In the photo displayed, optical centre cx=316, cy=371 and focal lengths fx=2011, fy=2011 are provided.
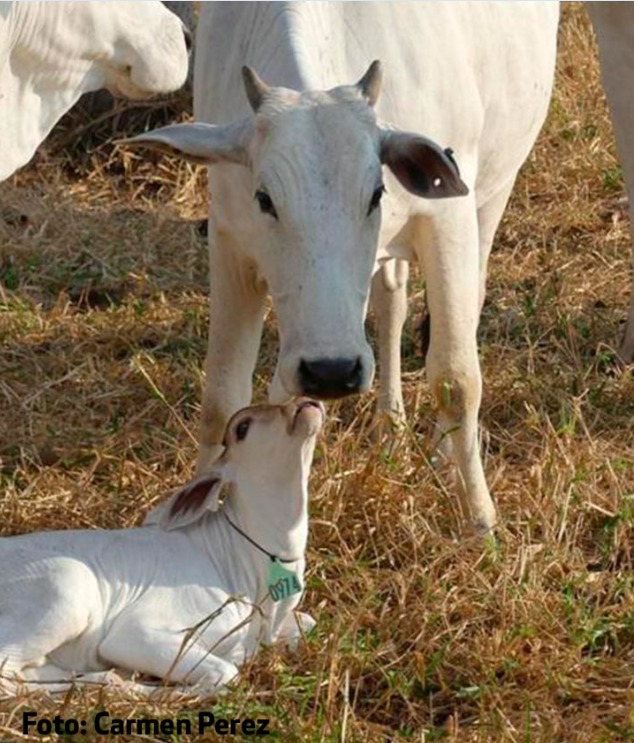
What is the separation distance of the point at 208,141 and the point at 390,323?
1661 millimetres

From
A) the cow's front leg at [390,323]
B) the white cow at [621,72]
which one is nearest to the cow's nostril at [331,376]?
the cow's front leg at [390,323]

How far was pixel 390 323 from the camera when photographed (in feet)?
18.9

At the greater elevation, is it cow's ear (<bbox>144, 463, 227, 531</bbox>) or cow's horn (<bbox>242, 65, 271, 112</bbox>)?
cow's horn (<bbox>242, 65, 271, 112</bbox>)

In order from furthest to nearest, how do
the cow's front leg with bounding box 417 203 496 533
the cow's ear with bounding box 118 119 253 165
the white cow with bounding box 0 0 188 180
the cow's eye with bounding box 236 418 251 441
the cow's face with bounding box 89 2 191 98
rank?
the cow's front leg with bounding box 417 203 496 533 → the cow's face with bounding box 89 2 191 98 → the white cow with bounding box 0 0 188 180 → the cow's eye with bounding box 236 418 251 441 → the cow's ear with bounding box 118 119 253 165

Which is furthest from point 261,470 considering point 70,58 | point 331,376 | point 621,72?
point 621,72

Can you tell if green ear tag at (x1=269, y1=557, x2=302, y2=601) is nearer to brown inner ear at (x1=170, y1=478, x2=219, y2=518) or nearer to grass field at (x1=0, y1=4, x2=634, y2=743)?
grass field at (x1=0, y1=4, x2=634, y2=743)

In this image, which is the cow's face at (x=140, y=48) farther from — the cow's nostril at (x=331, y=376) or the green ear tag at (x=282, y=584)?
the green ear tag at (x=282, y=584)

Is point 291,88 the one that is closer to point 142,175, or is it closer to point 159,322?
point 159,322

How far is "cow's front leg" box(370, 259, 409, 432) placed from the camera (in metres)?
5.64

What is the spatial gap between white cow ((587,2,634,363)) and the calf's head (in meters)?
2.01

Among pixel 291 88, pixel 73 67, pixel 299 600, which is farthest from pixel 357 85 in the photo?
pixel 299 600

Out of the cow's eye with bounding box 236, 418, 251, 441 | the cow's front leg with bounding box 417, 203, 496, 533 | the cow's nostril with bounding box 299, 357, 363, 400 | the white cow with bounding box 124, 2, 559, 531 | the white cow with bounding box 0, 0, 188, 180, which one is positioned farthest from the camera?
the cow's front leg with bounding box 417, 203, 496, 533

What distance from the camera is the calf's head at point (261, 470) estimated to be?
4.20m

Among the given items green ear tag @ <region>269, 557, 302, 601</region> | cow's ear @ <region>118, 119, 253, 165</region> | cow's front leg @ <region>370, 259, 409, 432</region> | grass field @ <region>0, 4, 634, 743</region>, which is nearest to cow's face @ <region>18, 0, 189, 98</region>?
cow's ear @ <region>118, 119, 253, 165</region>
